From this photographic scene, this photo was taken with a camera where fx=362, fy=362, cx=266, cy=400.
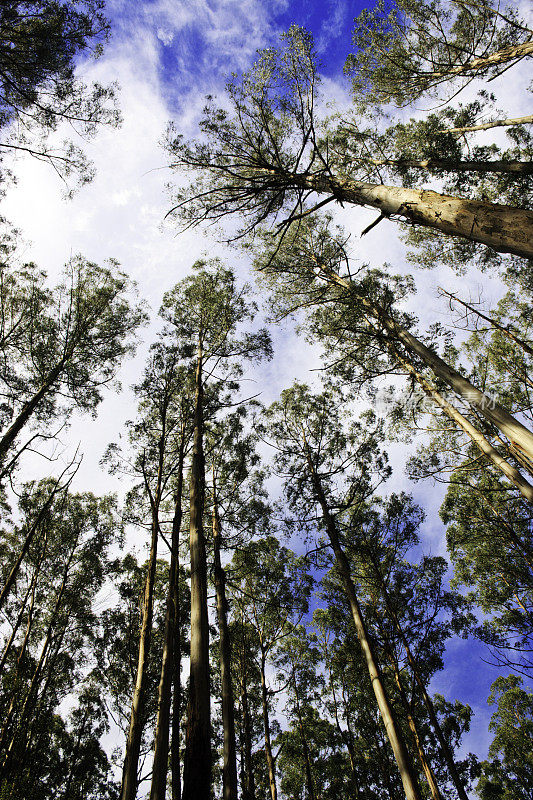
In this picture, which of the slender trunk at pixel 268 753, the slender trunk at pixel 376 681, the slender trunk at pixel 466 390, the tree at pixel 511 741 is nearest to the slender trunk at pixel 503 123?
A: the slender trunk at pixel 466 390

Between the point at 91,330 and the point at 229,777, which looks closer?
the point at 229,777

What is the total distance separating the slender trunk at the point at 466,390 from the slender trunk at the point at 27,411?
28.0 feet

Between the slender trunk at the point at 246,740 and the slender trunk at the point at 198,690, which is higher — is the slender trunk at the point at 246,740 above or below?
above

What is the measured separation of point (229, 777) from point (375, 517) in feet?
26.1

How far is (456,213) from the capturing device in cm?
394

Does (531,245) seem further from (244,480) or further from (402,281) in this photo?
(244,480)

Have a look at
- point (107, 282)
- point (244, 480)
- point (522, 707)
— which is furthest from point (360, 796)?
point (107, 282)

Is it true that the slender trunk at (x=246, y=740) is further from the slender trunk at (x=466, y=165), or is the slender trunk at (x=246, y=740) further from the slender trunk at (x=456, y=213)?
the slender trunk at (x=466, y=165)

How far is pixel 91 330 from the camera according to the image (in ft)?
38.4

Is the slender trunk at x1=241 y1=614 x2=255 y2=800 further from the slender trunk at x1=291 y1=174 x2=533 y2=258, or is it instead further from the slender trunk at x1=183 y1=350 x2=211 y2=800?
the slender trunk at x1=291 y1=174 x2=533 y2=258

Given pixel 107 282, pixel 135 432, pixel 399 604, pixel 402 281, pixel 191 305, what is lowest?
pixel 399 604

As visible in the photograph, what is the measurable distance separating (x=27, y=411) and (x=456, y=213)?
9357mm

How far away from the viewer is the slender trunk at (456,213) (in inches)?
134

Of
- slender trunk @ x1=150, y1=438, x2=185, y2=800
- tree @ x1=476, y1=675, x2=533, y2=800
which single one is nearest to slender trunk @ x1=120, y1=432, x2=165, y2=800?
slender trunk @ x1=150, y1=438, x2=185, y2=800
